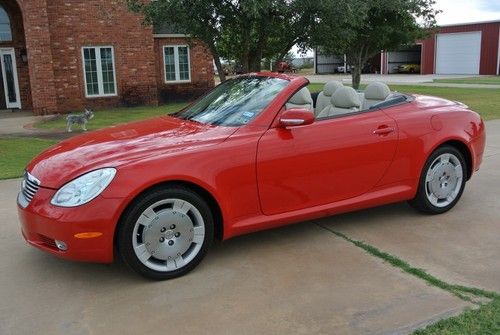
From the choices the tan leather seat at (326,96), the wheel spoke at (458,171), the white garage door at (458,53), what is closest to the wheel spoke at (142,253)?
the tan leather seat at (326,96)

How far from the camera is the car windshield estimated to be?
172 inches

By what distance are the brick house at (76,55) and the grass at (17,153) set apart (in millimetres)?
6252

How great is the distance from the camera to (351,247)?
441cm

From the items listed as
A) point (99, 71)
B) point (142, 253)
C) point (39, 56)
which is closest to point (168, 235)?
point (142, 253)

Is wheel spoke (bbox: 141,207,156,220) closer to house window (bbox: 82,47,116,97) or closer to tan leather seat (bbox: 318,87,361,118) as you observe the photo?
tan leather seat (bbox: 318,87,361,118)

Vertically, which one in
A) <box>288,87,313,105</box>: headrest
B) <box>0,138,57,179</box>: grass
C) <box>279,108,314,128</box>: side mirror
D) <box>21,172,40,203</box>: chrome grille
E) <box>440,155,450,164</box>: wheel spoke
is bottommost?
<box>0,138,57,179</box>: grass

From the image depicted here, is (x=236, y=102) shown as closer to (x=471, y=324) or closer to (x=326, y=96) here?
(x=326, y=96)

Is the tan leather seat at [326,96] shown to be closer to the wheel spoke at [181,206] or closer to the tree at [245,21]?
the wheel spoke at [181,206]

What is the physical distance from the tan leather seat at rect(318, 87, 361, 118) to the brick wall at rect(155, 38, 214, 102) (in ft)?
52.7

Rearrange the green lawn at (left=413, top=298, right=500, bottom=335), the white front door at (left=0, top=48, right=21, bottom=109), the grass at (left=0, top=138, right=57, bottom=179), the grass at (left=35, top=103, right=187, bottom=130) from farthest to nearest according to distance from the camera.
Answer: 1. the white front door at (left=0, top=48, right=21, bottom=109)
2. the grass at (left=35, top=103, right=187, bottom=130)
3. the grass at (left=0, top=138, right=57, bottom=179)
4. the green lawn at (left=413, top=298, right=500, bottom=335)

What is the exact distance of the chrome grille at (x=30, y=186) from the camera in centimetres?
380

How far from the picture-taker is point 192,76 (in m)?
21.3

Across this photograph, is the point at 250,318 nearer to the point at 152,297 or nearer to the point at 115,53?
the point at 152,297

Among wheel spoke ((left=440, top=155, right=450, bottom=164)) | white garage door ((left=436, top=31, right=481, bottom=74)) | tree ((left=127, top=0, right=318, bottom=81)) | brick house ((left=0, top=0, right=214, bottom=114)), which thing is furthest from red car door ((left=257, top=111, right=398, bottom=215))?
white garage door ((left=436, top=31, right=481, bottom=74))
